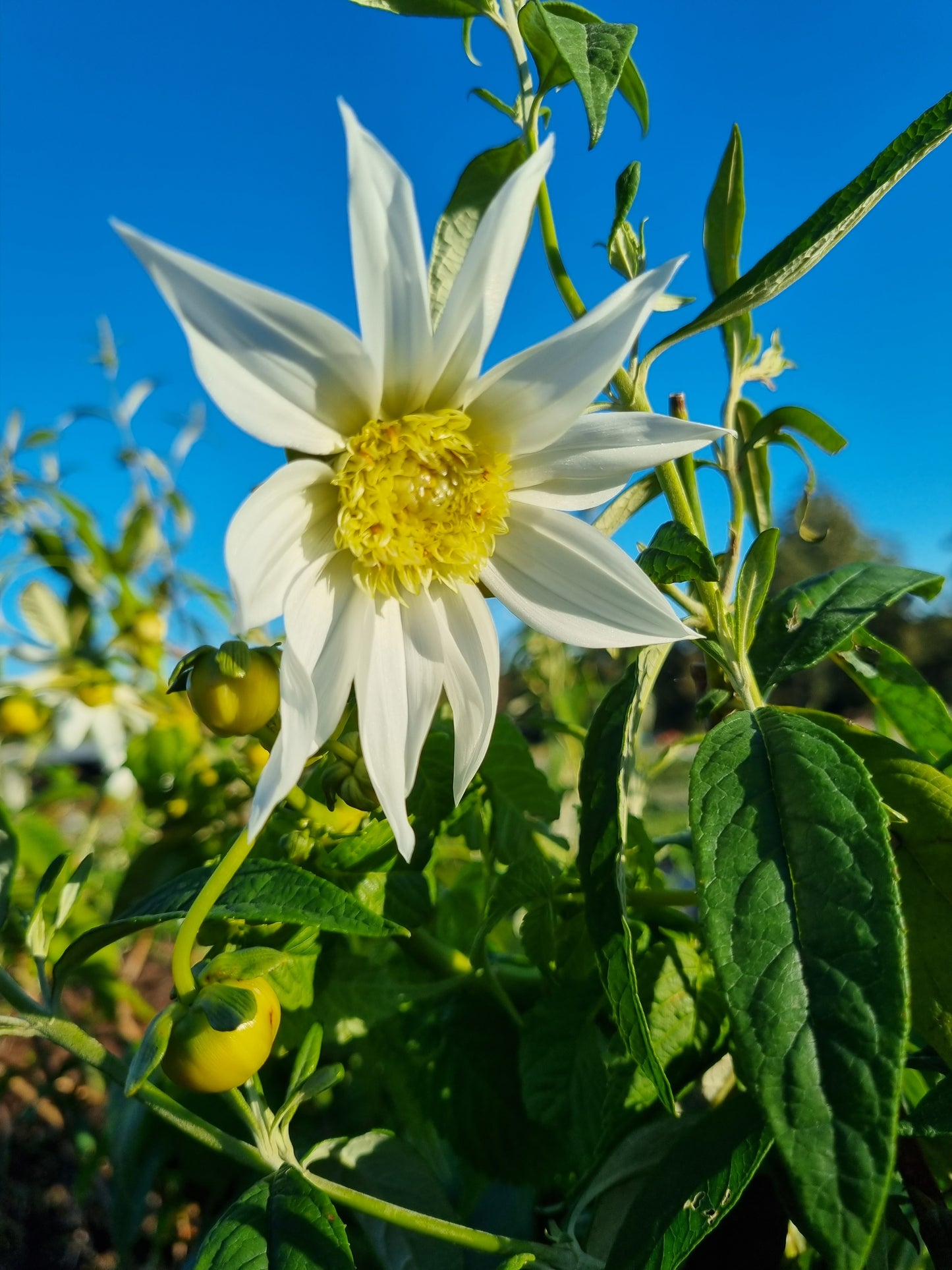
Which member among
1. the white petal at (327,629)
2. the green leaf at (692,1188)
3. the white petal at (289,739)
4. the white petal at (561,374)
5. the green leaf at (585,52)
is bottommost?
the green leaf at (692,1188)

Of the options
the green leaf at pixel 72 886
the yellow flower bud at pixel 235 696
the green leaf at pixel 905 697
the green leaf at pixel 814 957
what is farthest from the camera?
the green leaf at pixel 905 697

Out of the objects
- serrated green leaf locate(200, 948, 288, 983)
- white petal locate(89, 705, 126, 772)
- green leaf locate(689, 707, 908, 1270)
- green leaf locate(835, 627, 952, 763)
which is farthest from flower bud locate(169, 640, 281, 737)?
white petal locate(89, 705, 126, 772)

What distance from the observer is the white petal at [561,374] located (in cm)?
39

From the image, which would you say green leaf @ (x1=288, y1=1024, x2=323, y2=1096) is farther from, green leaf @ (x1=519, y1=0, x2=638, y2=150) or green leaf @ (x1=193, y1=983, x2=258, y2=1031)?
green leaf @ (x1=519, y1=0, x2=638, y2=150)

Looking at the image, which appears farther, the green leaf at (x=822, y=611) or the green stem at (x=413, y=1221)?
the green leaf at (x=822, y=611)

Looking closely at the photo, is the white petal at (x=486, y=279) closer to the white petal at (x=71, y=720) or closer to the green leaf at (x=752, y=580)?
the green leaf at (x=752, y=580)

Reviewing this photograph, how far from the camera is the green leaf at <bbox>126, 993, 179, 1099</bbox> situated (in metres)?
0.35

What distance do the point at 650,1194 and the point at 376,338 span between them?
1.46 ft

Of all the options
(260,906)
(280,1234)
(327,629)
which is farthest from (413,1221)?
(327,629)

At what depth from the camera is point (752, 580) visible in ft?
1.65

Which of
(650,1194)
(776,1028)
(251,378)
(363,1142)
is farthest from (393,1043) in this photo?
(251,378)

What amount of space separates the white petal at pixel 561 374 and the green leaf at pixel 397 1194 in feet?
1.39

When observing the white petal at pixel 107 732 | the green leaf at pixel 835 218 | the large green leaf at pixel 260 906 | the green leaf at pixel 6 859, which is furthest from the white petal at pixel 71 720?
the green leaf at pixel 835 218

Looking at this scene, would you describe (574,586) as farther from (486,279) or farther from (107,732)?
(107,732)
